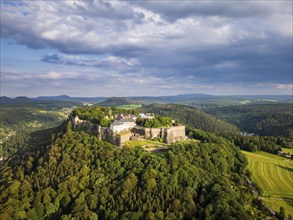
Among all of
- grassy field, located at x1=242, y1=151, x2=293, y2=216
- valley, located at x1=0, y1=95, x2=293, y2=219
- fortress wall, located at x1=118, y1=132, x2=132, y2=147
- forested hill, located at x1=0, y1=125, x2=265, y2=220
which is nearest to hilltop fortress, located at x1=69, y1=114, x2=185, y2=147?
fortress wall, located at x1=118, y1=132, x2=132, y2=147

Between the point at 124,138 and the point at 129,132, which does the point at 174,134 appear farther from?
the point at 124,138

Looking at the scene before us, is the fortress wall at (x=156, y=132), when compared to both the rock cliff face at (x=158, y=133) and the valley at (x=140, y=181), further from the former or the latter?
the valley at (x=140, y=181)

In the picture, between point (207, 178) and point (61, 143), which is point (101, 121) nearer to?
point (61, 143)

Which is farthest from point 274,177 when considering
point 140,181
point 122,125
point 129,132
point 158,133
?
point 122,125

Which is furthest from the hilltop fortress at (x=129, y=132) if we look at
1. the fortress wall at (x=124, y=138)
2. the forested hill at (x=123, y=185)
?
the forested hill at (x=123, y=185)

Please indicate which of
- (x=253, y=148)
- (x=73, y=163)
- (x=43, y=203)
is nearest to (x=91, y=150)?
(x=73, y=163)

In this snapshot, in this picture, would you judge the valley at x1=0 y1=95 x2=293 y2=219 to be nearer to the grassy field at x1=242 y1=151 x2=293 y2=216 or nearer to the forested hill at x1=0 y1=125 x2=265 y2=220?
the forested hill at x1=0 y1=125 x2=265 y2=220

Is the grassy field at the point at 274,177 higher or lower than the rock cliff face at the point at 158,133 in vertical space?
lower
